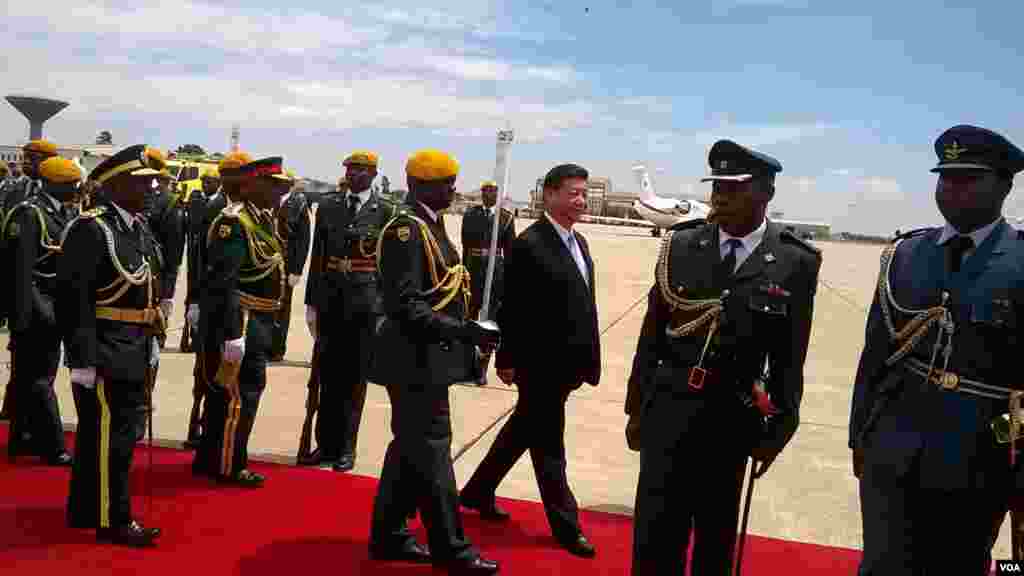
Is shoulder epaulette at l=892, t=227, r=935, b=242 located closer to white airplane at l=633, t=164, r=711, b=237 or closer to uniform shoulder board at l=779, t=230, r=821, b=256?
uniform shoulder board at l=779, t=230, r=821, b=256

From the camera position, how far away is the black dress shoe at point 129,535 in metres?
4.24

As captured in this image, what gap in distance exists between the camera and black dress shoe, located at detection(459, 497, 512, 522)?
5.00 metres

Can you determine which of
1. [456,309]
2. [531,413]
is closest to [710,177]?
[456,309]

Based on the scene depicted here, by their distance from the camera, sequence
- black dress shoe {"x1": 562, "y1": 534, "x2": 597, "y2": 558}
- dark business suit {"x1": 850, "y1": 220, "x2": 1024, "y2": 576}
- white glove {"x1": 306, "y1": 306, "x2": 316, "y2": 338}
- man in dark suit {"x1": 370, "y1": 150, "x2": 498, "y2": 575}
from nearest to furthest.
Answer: dark business suit {"x1": 850, "y1": 220, "x2": 1024, "y2": 576}
man in dark suit {"x1": 370, "y1": 150, "x2": 498, "y2": 575}
black dress shoe {"x1": 562, "y1": 534, "x2": 597, "y2": 558}
white glove {"x1": 306, "y1": 306, "x2": 316, "y2": 338}

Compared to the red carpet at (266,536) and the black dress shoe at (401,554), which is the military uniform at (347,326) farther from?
the black dress shoe at (401,554)

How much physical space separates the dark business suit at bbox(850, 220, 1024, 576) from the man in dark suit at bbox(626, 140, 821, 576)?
383 mm

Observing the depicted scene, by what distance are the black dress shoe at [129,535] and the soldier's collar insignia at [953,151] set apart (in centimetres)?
385

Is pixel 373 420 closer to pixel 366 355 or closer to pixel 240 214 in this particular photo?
pixel 366 355

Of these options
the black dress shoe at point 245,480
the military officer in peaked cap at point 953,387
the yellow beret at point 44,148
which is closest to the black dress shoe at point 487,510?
the black dress shoe at point 245,480

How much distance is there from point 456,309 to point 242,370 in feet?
5.79

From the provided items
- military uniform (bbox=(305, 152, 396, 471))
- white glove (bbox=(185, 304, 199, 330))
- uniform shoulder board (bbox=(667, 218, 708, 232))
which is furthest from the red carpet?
uniform shoulder board (bbox=(667, 218, 708, 232))

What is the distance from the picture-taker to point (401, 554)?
4305mm

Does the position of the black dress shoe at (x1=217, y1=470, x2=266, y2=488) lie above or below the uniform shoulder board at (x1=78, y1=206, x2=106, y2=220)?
below

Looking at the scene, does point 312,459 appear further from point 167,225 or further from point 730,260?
point 167,225
